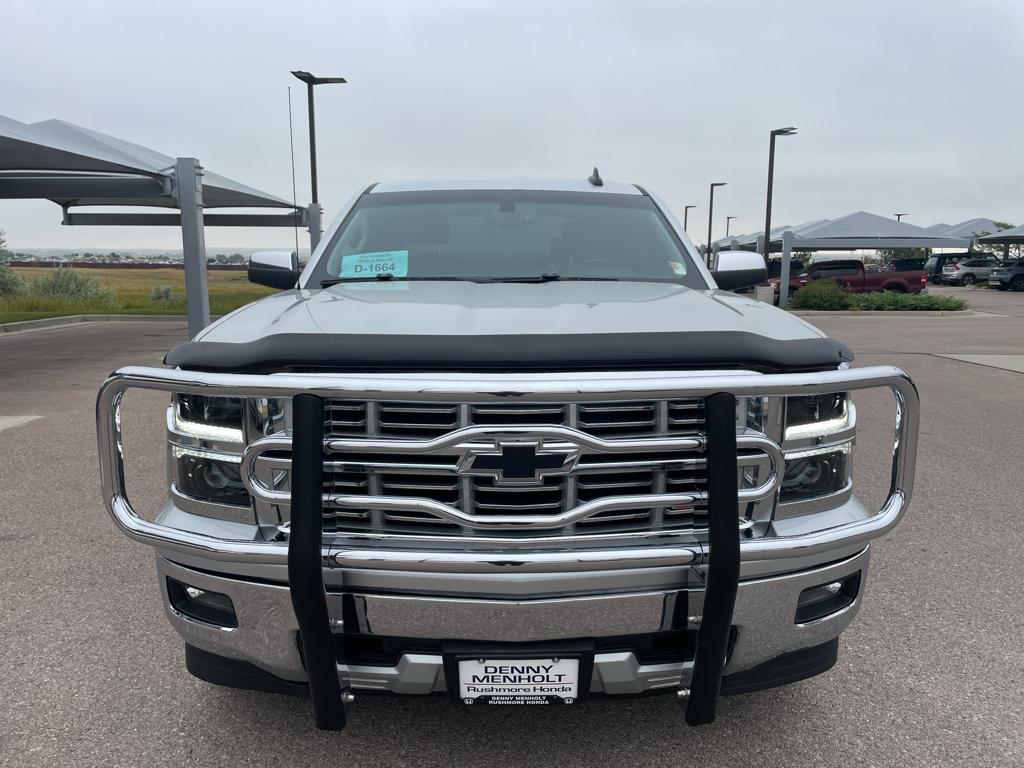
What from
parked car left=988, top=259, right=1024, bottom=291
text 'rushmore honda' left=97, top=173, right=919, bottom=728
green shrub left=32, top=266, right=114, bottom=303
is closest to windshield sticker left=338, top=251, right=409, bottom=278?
text 'rushmore honda' left=97, top=173, right=919, bottom=728

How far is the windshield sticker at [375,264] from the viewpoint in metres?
3.23

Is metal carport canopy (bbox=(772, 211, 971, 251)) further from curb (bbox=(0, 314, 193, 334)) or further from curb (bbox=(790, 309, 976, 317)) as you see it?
curb (bbox=(0, 314, 193, 334))

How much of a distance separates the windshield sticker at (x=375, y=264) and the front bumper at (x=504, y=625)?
1458 mm

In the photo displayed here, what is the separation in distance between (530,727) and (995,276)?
138ft

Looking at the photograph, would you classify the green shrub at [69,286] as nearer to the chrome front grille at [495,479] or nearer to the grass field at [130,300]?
the grass field at [130,300]

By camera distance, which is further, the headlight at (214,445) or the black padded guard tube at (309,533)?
the headlight at (214,445)

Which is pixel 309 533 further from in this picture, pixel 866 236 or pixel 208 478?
pixel 866 236

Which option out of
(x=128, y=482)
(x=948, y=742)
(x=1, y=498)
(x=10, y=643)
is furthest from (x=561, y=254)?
(x=1, y=498)

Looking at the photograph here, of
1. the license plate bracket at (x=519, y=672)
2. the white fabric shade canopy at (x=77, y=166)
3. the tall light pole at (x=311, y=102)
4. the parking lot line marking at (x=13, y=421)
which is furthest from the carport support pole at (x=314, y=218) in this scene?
the license plate bracket at (x=519, y=672)

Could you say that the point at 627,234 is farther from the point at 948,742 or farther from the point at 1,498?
the point at 1,498

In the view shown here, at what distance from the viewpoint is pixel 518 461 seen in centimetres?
189

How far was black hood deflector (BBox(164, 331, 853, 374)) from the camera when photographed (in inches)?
75.9

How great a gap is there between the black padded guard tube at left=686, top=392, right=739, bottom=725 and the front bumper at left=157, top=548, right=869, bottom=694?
0.06 meters

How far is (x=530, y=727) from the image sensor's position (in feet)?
8.30
